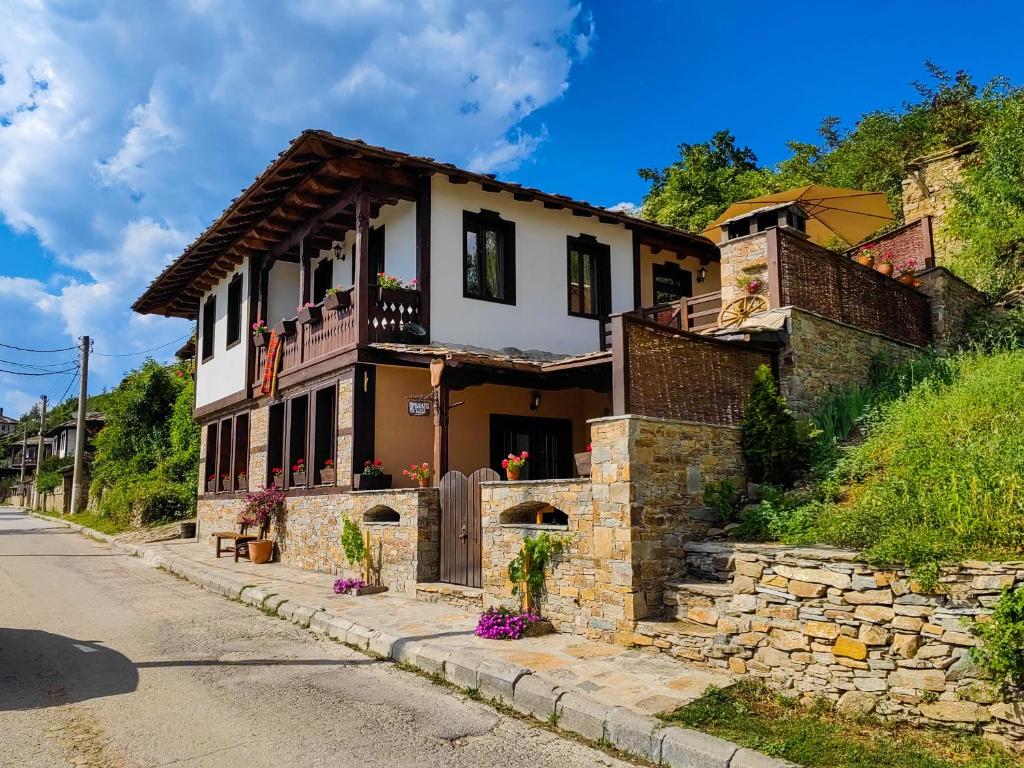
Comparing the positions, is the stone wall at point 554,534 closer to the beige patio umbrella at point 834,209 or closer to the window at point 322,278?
the beige patio umbrella at point 834,209

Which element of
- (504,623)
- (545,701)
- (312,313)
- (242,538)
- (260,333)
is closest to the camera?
(545,701)

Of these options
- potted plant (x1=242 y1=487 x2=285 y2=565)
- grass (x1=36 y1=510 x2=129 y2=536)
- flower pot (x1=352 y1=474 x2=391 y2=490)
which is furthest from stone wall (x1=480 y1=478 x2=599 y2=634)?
grass (x1=36 y1=510 x2=129 y2=536)

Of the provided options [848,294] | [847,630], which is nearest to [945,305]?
[848,294]

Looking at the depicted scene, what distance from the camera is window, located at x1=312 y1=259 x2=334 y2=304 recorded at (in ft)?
52.8

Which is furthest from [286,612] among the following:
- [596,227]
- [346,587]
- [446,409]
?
[596,227]

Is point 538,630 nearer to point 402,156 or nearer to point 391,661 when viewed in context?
point 391,661

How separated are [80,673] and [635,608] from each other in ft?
16.6

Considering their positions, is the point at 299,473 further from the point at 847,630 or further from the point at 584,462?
the point at 847,630

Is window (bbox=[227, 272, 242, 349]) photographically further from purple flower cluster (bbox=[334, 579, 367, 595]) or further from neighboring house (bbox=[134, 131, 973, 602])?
purple flower cluster (bbox=[334, 579, 367, 595])

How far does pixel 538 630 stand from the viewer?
7910 mm

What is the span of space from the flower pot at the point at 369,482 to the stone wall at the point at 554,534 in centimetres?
329

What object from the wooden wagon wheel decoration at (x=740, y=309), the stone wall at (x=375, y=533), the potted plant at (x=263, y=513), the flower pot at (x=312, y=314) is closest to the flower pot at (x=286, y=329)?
the flower pot at (x=312, y=314)

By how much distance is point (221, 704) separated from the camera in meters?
5.93

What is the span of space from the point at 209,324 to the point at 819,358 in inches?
629
